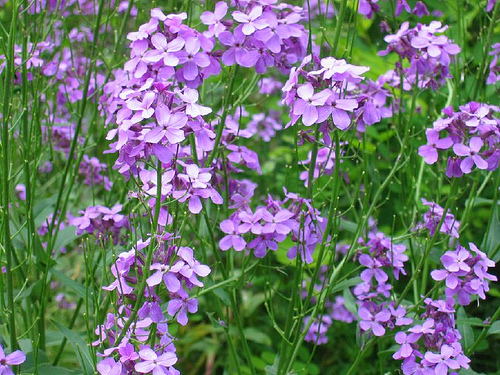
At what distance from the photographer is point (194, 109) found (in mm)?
1875

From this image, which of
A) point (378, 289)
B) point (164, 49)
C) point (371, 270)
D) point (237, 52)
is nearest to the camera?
point (164, 49)

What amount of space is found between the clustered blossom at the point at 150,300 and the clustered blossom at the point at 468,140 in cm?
98

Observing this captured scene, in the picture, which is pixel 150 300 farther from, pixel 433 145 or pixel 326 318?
pixel 326 318

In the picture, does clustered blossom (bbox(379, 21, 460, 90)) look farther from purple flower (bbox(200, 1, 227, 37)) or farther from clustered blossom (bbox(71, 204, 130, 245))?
clustered blossom (bbox(71, 204, 130, 245))

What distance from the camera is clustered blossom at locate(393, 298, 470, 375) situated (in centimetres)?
231

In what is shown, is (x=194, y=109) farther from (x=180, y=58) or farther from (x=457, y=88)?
(x=457, y=88)

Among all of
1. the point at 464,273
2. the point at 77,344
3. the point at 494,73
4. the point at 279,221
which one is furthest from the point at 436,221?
the point at 77,344

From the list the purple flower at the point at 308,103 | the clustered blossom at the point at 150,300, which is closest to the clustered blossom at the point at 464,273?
the purple flower at the point at 308,103

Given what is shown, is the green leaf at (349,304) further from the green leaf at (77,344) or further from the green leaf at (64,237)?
the green leaf at (64,237)

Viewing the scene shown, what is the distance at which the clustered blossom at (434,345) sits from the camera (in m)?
2.31

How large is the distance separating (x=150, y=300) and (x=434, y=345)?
3.49 feet

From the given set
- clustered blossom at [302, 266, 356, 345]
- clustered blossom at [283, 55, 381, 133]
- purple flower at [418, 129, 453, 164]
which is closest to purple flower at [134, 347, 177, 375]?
clustered blossom at [283, 55, 381, 133]

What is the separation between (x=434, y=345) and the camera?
7.95ft

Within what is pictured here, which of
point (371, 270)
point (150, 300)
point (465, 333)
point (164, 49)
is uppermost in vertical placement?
point (164, 49)
